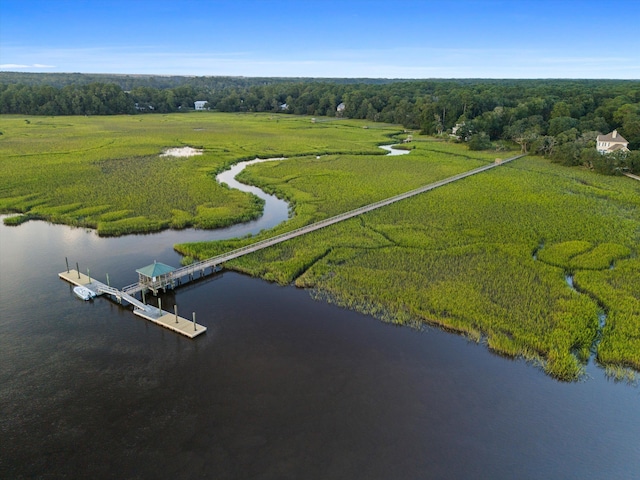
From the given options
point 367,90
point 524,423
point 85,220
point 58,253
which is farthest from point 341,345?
point 367,90

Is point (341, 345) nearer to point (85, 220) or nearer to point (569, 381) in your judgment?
point (569, 381)

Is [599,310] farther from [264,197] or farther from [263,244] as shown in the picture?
[264,197]

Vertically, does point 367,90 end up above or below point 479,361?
above

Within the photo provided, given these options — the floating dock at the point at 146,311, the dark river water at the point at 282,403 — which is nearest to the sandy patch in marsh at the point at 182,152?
the floating dock at the point at 146,311

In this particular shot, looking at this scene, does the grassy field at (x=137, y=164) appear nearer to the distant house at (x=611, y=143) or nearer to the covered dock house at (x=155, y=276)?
the covered dock house at (x=155, y=276)

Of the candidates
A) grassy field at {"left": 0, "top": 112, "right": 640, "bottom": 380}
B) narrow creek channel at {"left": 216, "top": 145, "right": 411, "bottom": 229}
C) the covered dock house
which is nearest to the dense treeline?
grassy field at {"left": 0, "top": 112, "right": 640, "bottom": 380}

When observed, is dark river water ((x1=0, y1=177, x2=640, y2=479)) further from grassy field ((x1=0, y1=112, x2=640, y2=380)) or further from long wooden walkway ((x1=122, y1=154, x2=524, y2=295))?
long wooden walkway ((x1=122, y1=154, x2=524, y2=295))
